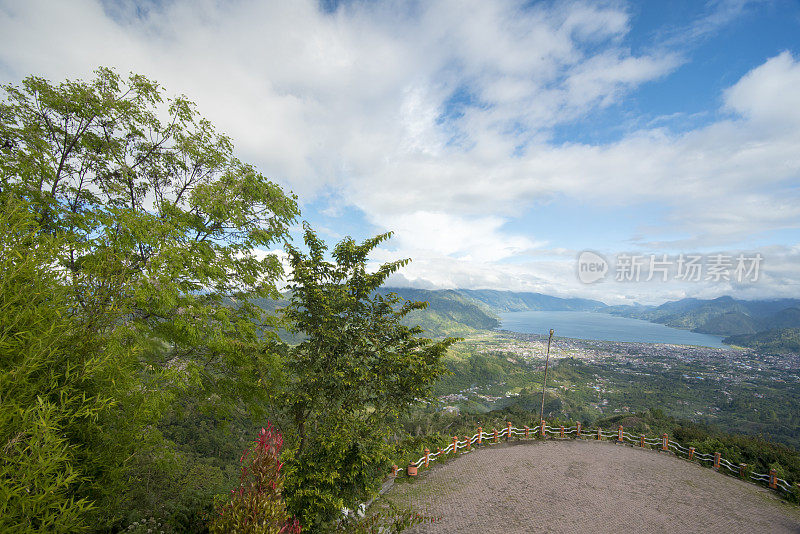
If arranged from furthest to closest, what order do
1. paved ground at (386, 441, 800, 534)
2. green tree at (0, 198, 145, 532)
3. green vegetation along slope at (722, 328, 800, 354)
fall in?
green vegetation along slope at (722, 328, 800, 354)
paved ground at (386, 441, 800, 534)
green tree at (0, 198, 145, 532)

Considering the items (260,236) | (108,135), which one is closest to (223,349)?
(260,236)

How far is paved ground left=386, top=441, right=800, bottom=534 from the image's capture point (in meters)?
9.08

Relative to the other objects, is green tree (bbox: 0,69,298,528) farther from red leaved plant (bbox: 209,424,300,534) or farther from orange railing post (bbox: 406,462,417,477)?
orange railing post (bbox: 406,462,417,477)

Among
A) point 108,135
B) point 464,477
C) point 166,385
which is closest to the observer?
point 166,385

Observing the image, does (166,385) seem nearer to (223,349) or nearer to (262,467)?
(223,349)

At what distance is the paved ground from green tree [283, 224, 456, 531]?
3.94 metres

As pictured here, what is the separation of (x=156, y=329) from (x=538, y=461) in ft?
52.3

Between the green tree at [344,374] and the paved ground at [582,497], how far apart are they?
155 inches

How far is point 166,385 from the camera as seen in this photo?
5844 millimetres

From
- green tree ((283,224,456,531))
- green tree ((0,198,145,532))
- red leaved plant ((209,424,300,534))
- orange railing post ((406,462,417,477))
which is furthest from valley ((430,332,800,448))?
green tree ((0,198,145,532))

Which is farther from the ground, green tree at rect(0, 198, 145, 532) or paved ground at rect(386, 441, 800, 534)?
green tree at rect(0, 198, 145, 532)

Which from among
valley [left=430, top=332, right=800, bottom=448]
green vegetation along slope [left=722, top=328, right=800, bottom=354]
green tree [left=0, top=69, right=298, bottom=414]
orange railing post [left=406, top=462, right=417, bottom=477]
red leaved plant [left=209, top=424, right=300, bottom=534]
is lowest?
valley [left=430, top=332, right=800, bottom=448]

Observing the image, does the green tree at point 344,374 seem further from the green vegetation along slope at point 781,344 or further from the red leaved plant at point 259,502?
the green vegetation along slope at point 781,344

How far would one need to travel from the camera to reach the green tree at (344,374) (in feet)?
A: 21.5
